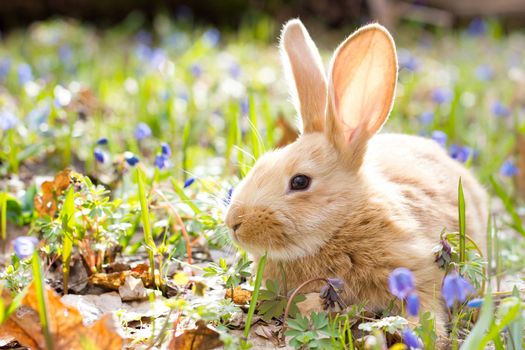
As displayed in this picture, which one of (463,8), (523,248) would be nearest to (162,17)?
(463,8)

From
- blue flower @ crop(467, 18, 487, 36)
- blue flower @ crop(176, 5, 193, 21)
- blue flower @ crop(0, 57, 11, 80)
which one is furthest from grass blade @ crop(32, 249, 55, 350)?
blue flower @ crop(467, 18, 487, 36)

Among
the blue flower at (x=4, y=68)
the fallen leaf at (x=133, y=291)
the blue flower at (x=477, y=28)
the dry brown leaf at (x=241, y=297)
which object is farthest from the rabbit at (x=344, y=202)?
the blue flower at (x=477, y=28)

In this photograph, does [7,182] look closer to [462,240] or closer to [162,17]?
[462,240]

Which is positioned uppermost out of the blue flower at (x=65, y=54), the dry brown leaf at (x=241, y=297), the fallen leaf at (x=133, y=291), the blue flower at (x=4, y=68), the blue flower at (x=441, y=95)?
the blue flower at (x=441, y=95)

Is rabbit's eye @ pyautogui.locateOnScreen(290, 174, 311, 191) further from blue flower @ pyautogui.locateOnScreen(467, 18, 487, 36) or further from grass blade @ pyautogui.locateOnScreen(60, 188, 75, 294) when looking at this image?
blue flower @ pyautogui.locateOnScreen(467, 18, 487, 36)

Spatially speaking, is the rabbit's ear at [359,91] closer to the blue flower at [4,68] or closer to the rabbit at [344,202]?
the rabbit at [344,202]

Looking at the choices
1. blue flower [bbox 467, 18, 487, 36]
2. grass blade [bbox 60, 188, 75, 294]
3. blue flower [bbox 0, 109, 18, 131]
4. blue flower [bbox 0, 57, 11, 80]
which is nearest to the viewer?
grass blade [bbox 60, 188, 75, 294]

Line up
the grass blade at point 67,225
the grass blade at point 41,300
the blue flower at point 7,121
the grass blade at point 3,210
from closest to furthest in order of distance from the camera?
the grass blade at point 41,300, the grass blade at point 67,225, the grass blade at point 3,210, the blue flower at point 7,121
